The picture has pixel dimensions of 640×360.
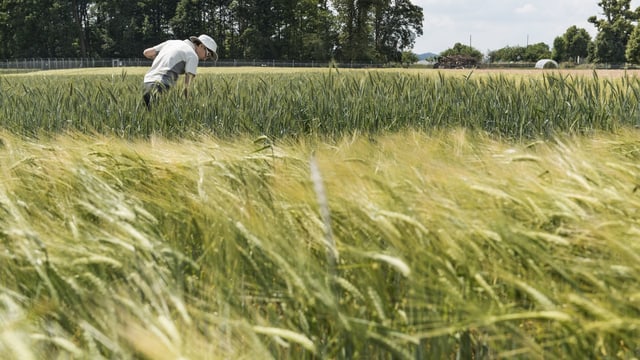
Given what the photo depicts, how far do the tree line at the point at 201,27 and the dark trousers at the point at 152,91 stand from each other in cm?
5669

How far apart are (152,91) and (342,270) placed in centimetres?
406

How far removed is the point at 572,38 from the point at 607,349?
101 m

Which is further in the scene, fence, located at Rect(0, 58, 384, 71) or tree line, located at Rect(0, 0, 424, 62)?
tree line, located at Rect(0, 0, 424, 62)

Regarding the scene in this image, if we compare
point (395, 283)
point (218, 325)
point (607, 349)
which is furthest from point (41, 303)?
point (607, 349)

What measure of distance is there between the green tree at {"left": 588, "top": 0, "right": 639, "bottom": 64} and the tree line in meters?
23.3

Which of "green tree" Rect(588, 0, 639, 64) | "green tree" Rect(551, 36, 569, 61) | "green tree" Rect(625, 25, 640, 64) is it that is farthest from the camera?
"green tree" Rect(551, 36, 569, 61)

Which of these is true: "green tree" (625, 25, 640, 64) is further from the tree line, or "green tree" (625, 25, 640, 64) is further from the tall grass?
the tall grass

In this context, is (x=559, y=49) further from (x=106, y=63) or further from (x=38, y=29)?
(x=38, y=29)

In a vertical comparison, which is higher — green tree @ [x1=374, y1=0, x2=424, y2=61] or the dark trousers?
green tree @ [x1=374, y1=0, x2=424, y2=61]

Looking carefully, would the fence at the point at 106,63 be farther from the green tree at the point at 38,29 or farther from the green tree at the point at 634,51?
the green tree at the point at 634,51

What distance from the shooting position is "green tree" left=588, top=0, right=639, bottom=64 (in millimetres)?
69125

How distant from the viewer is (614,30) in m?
69.6

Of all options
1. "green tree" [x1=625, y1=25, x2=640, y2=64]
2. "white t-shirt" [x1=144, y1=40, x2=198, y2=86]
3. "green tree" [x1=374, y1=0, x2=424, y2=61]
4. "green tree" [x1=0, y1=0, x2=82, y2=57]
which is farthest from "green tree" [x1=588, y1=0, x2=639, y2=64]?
"white t-shirt" [x1=144, y1=40, x2=198, y2=86]

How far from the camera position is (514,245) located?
1.04 metres
